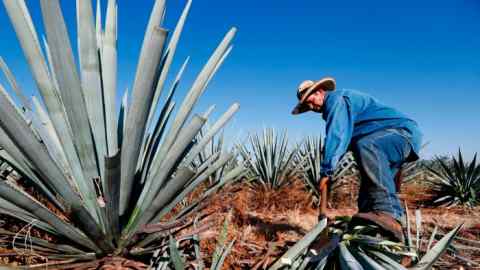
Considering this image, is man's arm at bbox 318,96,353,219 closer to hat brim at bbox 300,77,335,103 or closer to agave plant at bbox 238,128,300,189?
hat brim at bbox 300,77,335,103

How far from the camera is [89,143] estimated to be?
1.26 metres

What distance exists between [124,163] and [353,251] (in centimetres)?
100

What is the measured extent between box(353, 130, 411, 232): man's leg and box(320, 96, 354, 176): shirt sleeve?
0.44 feet

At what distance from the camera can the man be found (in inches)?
81.1

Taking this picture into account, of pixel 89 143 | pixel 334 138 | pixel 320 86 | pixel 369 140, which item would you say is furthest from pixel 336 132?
pixel 89 143

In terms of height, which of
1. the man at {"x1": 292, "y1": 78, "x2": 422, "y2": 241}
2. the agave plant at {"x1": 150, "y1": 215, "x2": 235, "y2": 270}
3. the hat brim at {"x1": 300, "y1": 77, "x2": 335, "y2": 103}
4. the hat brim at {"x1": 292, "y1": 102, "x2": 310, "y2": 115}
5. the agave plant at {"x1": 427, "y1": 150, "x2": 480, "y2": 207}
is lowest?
the agave plant at {"x1": 427, "y1": 150, "x2": 480, "y2": 207}

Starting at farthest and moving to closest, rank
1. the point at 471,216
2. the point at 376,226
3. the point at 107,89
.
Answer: the point at 471,216 < the point at 376,226 < the point at 107,89

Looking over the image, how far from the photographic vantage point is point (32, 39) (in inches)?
44.8

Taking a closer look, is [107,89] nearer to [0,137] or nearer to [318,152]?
[0,137]

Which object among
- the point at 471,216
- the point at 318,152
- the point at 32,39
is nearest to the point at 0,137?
the point at 32,39

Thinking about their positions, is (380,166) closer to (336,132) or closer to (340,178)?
(336,132)

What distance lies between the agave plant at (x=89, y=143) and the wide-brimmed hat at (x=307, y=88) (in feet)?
3.91

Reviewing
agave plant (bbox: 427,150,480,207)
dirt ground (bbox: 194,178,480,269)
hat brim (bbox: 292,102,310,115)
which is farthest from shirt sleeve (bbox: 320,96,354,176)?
agave plant (bbox: 427,150,480,207)

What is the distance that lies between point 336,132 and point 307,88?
591mm
